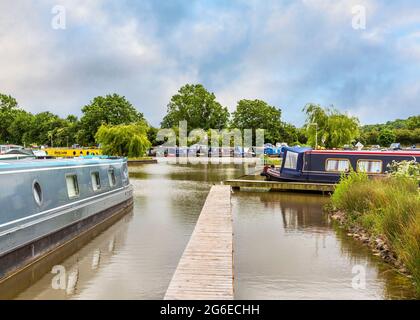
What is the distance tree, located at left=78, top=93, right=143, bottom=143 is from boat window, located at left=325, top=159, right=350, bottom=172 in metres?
54.7

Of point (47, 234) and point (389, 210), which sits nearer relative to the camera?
point (47, 234)

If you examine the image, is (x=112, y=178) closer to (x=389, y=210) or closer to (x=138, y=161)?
(x=389, y=210)

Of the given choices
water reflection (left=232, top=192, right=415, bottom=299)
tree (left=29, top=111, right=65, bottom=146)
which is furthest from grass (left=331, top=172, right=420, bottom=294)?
tree (left=29, top=111, right=65, bottom=146)

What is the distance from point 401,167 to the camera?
16.4 metres

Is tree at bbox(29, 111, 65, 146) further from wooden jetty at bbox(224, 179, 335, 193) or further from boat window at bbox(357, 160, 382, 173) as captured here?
boat window at bbox(357, 160, 382, 173)

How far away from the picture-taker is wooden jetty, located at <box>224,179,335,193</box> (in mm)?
21891

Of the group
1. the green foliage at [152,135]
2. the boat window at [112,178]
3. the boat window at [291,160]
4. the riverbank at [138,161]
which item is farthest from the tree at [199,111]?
the boat window at [112,178]

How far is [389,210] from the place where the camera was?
35.8ft

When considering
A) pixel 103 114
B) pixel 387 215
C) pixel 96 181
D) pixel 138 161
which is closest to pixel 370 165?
pixel 387 215

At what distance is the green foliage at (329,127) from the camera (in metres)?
43.6

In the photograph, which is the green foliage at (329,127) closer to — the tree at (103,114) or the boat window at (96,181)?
the boat window at (96,181)

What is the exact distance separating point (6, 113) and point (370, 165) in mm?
87186

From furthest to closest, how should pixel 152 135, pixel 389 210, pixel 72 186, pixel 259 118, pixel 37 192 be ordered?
pixel 259 118 → pixel 152 135 → pixel 72 186 → pixel 389 210 → pixel 37 192
